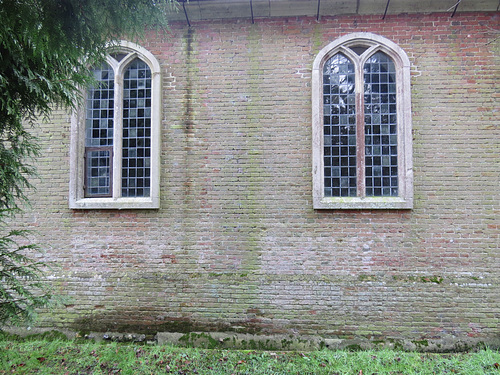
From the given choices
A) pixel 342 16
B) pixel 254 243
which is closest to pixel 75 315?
pixel 254 243

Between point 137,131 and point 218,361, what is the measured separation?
417 cm

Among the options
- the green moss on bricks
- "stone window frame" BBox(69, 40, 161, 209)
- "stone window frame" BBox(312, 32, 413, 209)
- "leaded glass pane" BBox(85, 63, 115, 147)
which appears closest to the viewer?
the green moss on bricks

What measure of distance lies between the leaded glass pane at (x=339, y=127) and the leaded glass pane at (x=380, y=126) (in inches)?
10.6

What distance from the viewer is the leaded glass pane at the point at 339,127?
5250mm

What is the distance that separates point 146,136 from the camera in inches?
213

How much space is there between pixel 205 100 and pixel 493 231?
5447 mm

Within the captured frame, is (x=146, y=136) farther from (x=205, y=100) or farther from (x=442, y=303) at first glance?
(x=442, y=303)

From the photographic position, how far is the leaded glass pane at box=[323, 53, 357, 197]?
5.25 m

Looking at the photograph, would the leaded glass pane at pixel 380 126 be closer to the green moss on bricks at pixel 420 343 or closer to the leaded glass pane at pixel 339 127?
the leaded glass pane at pixel 339 127

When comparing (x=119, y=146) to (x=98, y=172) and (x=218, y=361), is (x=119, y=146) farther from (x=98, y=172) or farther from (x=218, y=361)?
(x=218, y=361)

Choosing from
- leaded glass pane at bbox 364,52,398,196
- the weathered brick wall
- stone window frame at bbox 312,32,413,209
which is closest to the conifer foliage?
the weathered brick wall

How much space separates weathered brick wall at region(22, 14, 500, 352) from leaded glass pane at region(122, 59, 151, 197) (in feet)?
1.27

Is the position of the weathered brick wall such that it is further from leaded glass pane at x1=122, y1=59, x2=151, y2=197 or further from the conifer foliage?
the conifer foliage

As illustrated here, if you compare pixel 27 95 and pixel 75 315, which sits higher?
pixel 27 95
